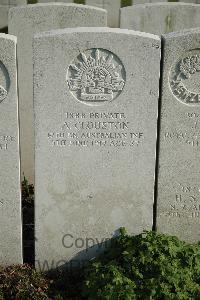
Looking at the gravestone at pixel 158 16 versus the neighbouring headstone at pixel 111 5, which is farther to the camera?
the neighbouring headstone at pixel 111 5

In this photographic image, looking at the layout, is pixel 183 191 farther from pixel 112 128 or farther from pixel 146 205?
pixel 112 128

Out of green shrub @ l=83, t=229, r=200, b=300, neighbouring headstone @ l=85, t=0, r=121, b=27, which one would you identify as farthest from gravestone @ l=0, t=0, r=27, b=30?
green shrub @ l=83, t=229, r=200, b=300

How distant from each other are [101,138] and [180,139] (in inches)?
30.9

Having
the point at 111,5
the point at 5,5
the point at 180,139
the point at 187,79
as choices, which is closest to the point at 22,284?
the point at 180,139

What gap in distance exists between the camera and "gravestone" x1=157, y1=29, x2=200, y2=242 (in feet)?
14.1

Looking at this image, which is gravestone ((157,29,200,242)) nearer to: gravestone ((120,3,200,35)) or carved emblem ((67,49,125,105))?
carved emblem ((67,49,125,105))

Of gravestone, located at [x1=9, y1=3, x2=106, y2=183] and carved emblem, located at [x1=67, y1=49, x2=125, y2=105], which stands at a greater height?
gravestone, located at [x1=9, y1=3, x2=106, y2=183]

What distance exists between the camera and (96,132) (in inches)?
176

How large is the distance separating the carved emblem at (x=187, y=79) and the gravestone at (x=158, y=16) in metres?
2.30

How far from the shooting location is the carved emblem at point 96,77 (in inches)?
166

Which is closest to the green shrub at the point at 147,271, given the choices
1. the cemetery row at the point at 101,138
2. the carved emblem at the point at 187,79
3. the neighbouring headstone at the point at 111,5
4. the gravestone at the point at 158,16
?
the cemetery row at the point at 101,138

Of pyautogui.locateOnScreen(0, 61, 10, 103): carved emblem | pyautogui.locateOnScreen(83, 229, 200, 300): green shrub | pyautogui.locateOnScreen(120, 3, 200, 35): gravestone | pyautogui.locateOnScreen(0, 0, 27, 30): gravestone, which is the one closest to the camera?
pyautogui.locateOnScreen(83, 229, 200, 300): green shrub

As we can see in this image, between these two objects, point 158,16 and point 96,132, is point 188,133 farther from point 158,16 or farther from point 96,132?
point 158,16

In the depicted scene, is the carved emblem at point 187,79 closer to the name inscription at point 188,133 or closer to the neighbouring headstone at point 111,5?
the name inscription at point 188,133
